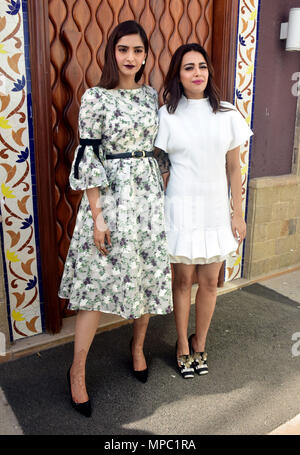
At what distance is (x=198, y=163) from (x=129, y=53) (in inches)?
22.4

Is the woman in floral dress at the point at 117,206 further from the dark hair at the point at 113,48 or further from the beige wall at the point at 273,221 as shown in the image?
the beige wall at the point at 273,221

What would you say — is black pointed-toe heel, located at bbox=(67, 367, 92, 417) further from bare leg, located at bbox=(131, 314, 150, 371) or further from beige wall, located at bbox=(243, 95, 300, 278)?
beige wall, located at bbox=(243, 95, 300, 278)

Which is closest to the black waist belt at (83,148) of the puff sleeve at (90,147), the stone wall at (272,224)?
the puff sleeve at (90,147)

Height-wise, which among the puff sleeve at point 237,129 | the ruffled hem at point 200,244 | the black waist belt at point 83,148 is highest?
the puff sleeve at point 237,129

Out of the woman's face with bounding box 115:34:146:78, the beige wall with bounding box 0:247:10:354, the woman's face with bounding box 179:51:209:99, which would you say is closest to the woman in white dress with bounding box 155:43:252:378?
the woman's face with bounding box 179:51:209:99

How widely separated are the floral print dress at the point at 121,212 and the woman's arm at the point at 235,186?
40 centimetres

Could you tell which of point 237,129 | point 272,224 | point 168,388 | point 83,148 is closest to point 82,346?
point 168,388

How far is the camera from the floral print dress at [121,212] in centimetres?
189

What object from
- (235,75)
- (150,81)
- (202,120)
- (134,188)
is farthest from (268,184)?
(134,188)

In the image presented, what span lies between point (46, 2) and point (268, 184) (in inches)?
79.5

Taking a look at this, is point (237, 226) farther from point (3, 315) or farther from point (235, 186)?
point (3, 315)

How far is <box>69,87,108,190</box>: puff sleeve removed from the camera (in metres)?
1.85

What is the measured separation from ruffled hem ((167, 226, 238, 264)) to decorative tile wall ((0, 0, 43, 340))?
821mm

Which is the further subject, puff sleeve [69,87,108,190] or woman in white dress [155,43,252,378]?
woman in white dress [155,43,252,378]
